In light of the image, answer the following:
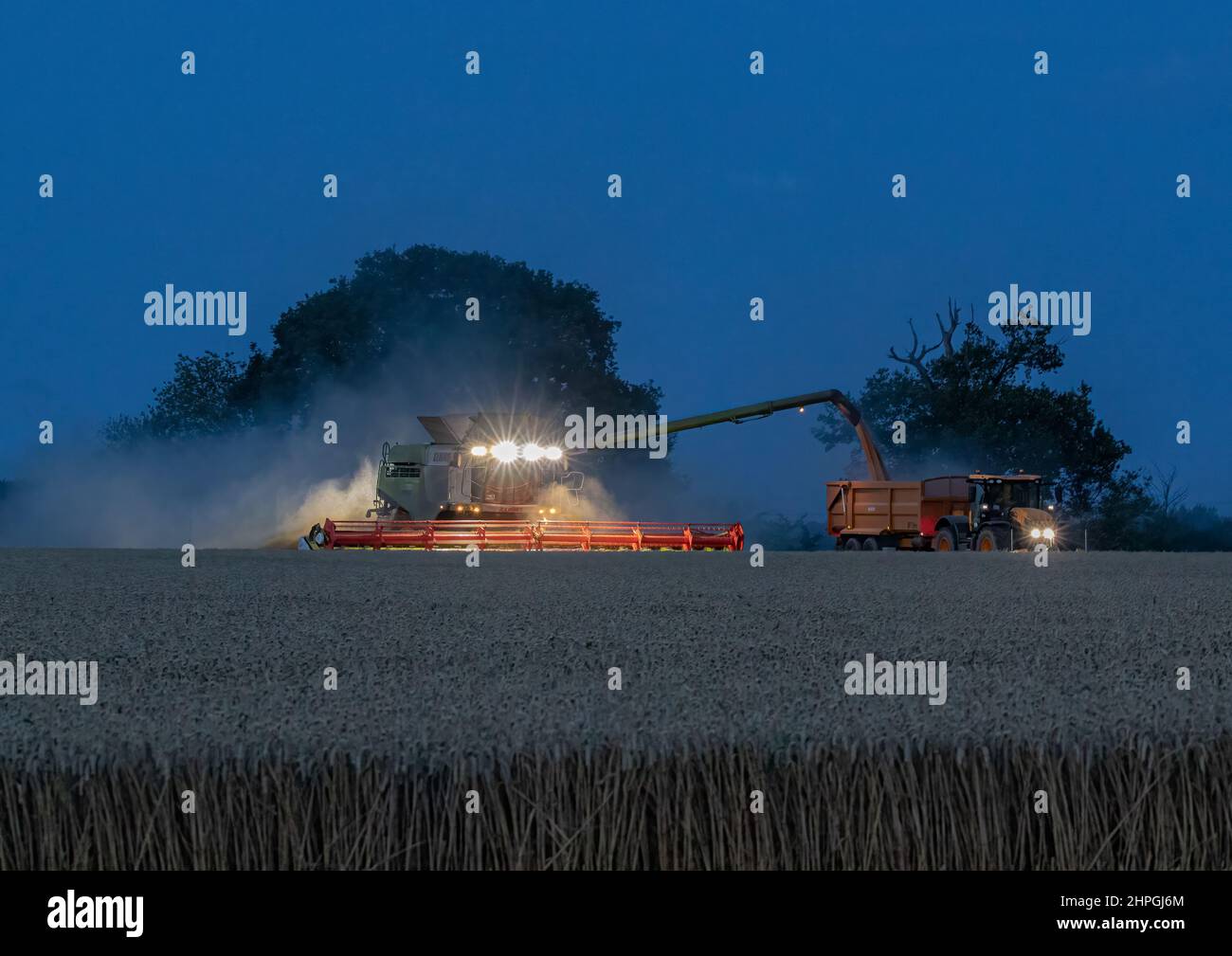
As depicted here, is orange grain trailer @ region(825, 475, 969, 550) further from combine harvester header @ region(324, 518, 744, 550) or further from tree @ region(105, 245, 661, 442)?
tree @ region(105, 245, 661, 442)

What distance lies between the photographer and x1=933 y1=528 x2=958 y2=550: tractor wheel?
29609 millimetres

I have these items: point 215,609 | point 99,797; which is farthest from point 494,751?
point 215,609

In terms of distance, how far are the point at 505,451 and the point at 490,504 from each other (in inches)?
46.5

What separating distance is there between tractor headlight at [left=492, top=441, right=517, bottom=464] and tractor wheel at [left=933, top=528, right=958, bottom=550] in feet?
30.1

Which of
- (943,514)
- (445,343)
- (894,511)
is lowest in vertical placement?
(943,514)

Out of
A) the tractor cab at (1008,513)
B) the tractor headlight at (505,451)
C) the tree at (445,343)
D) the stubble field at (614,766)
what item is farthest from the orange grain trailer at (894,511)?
the stubble field at (614,766)

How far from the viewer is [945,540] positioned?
30.2 m

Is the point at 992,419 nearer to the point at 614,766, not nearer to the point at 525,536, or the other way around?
the point at 525,536

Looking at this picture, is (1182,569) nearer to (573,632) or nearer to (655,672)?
(573,632)

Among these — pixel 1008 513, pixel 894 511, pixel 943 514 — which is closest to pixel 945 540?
pixel 943 514

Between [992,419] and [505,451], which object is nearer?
[505,451]

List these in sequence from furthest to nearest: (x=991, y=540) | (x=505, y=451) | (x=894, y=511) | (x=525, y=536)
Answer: (x=894, y=511) < (x=505, y=451) < (x=991, y=540) < (x=525, y=536)

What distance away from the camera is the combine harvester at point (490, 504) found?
26547mm

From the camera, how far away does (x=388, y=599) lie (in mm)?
13328
